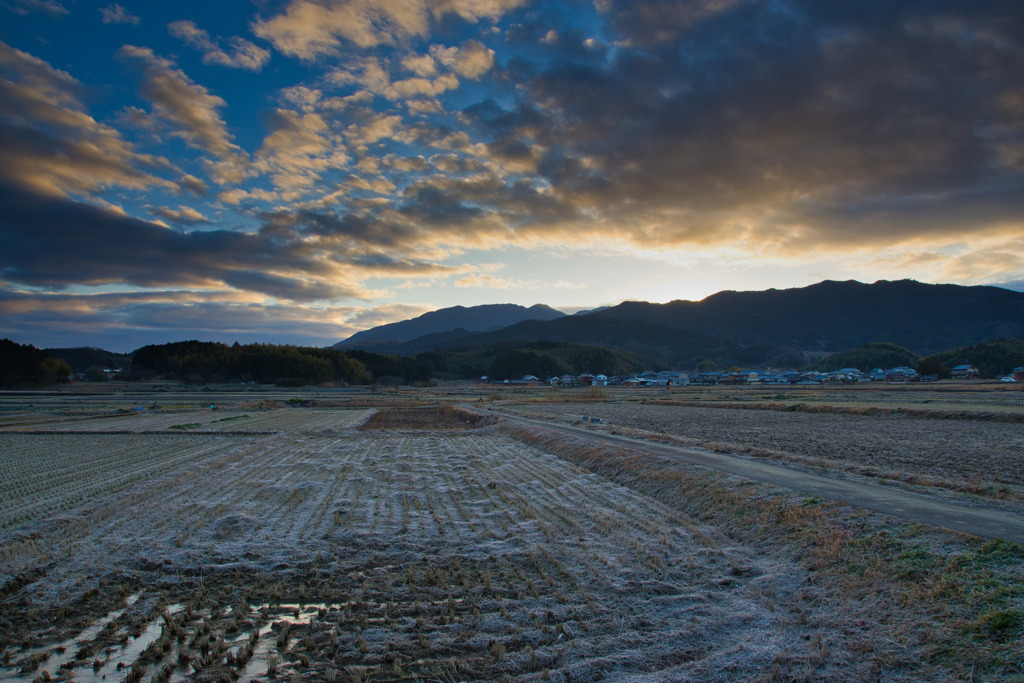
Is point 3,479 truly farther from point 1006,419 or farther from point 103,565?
point 1006,419

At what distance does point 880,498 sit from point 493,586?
7932 mm

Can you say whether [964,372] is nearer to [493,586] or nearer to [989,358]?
[989,358]

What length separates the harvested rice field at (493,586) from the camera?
16.2 ft

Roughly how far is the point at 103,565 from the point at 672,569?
28.6 ft

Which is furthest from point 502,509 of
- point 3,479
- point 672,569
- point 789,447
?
point 3,479

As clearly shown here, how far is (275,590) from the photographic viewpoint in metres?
6.82

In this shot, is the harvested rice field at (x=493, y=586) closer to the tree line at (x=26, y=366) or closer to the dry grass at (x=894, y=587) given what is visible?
the dry grass at (x=894, y=587)

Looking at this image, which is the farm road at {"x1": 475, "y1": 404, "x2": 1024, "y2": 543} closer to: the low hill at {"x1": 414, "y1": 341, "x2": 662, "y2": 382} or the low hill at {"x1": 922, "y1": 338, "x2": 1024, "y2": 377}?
the low hill at {"x1": 922, "y1": 338, "x2": 1024, "y2": 377}

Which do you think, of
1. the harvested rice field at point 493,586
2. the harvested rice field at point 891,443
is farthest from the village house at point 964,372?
the harvested rice field at point 493,586

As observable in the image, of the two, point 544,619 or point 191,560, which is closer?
point 544,619

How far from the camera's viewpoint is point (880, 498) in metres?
9.63

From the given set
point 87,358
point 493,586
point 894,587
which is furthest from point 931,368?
point 87,358

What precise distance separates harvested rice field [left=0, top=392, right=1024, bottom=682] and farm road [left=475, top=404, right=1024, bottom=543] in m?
0.73

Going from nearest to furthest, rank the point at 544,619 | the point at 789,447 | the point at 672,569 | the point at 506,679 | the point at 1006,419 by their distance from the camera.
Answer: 1. the point at 506,679
2. the point at 544,619
3. the point at 672,569
4. the point at 789,447
5. the point at 1006,419
